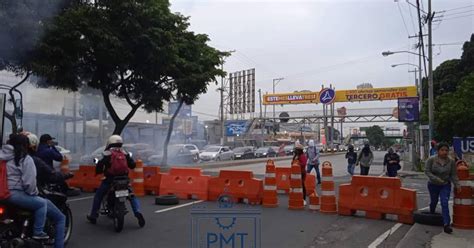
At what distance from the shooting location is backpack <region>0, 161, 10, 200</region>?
19.6 ft

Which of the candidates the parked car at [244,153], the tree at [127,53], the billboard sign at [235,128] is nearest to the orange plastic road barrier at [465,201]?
the tree at [127,53]

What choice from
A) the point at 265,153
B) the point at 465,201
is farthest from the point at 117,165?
the point at 265,153

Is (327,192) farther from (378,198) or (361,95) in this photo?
(361,95)

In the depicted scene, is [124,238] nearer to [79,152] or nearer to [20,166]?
[20,166]

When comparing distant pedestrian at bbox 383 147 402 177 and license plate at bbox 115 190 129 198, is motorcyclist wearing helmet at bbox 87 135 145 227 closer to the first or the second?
license plate at bbox 115 190 129 198

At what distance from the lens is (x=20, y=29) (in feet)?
44.0

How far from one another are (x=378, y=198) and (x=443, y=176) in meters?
1.78

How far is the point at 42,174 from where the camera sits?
7043 mm

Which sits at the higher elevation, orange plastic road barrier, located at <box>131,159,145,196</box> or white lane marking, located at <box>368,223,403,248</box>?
orange plastic road barrier, located at <box>131,159,145,196</box>

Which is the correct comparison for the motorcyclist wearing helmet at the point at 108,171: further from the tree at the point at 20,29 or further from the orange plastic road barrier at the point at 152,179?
the tree at the point at 20,29

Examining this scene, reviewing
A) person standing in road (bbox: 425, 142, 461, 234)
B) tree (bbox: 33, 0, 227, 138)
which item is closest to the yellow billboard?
tree (bbox: 33, 0, 227, 138)

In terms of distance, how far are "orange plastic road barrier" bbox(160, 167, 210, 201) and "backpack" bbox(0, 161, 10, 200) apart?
288 inches

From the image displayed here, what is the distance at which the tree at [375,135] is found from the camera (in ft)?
368

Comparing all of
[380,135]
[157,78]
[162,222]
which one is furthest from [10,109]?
[380,135]
